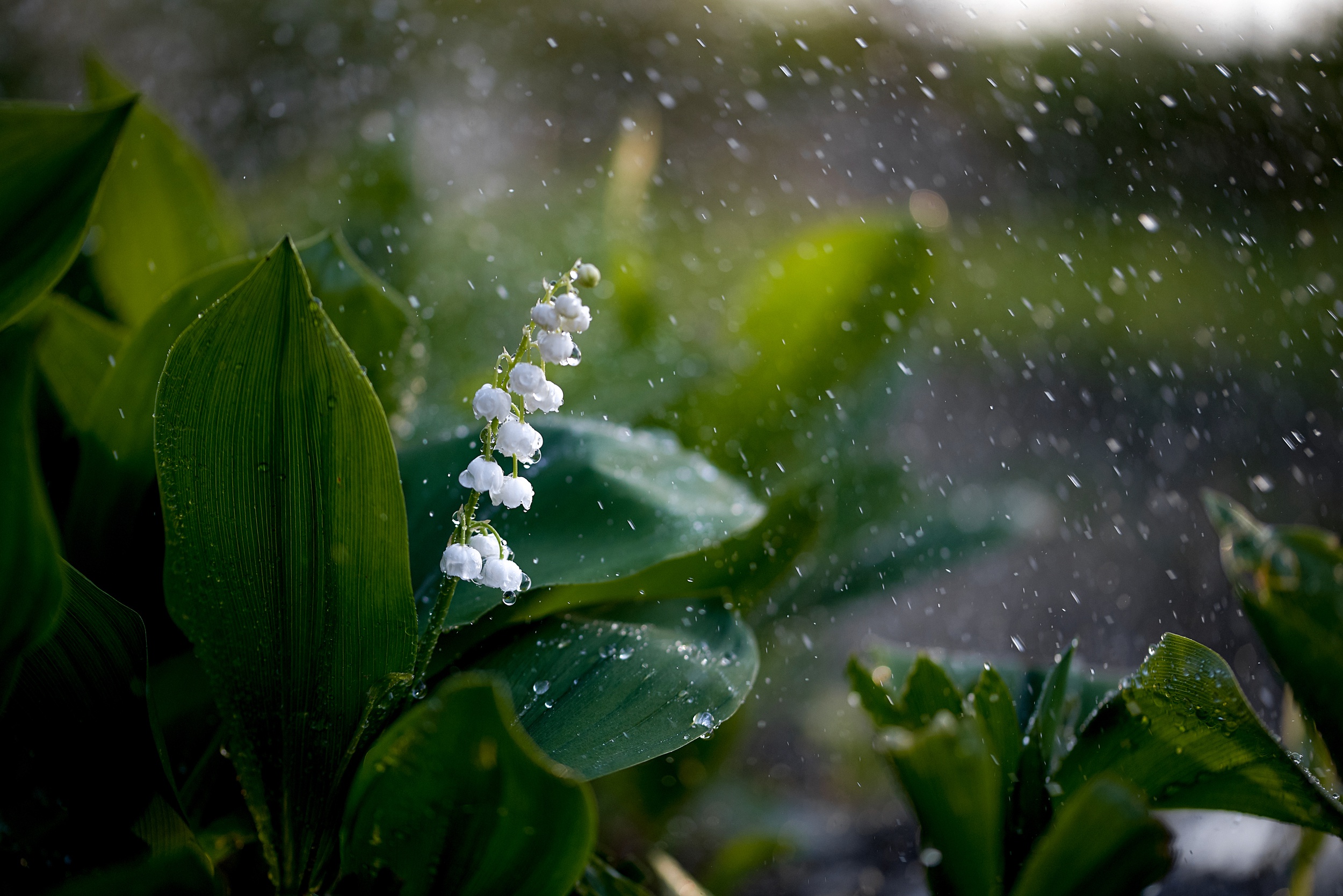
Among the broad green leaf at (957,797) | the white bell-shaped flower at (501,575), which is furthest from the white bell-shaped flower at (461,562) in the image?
the broad green leaf at (957,797)

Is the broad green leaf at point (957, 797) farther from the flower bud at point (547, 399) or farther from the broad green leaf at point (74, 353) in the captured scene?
the broad green leaf at point (74, 353)

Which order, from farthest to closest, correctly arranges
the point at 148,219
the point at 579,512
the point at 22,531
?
1. the point at 148,219
2. the point at 579,512
3. the point at 22,531

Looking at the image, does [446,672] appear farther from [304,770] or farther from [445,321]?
[445,321]

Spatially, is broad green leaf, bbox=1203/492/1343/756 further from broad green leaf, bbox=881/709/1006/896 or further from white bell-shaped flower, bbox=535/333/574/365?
white bell-shaped flower, bbox=535/333/574/365

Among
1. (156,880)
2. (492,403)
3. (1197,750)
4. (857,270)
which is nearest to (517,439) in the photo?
(492,403)

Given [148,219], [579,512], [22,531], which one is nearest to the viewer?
[22,531]

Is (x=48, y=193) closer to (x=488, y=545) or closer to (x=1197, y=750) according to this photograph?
(x=488, y=545)

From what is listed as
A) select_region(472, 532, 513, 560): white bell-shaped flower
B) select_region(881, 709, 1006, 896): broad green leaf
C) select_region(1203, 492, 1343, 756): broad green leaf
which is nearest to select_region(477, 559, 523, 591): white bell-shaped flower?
select_region(472, 532, 513, 560): white bell-shaped flower
